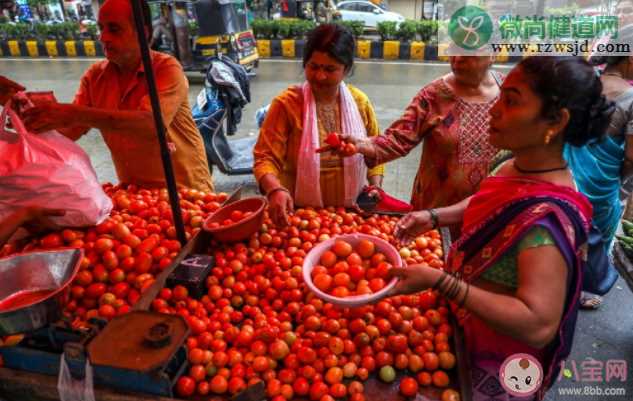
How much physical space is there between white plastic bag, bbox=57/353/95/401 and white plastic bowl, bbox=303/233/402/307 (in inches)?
28.9

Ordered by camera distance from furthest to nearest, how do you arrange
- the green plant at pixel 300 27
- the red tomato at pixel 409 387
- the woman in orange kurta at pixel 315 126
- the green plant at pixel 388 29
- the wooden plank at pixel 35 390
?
the green plant at pixel 300 27, the green plant at pixel 388 29, the woman in orange kurta at pixel 315 126, the red tomato at pixel 409 387, the wooden plank at pixel 35 390

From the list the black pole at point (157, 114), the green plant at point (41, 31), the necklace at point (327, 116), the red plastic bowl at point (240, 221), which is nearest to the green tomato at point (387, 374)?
the red plastic bowl at point (240, 221)

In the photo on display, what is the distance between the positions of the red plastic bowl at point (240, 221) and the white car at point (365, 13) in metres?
16.5

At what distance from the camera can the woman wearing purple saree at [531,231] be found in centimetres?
116

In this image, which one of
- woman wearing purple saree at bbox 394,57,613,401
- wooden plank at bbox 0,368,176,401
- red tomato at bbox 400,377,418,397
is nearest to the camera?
woman wearing purple saree at bbox 394,57,613,401

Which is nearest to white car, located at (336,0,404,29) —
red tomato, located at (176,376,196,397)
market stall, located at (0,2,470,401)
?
market stall, located at (0,2,470,401)

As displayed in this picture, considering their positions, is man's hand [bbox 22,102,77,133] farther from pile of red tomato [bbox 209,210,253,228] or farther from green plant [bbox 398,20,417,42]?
green plant [bbox 398,20,417,42]

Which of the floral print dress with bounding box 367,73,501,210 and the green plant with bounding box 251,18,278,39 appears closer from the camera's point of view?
the floral print dress with bounding box 367,73,501,210

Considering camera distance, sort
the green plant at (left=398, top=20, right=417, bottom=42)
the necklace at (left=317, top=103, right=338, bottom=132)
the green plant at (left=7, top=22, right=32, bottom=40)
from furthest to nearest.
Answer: the green plant at (left=7, top=22, right=32, bottom=40)
the green plant at (left=398, top=20, right=417, bottom=42)
the necklace at (left=317, top=103, right=338, bottom=132)

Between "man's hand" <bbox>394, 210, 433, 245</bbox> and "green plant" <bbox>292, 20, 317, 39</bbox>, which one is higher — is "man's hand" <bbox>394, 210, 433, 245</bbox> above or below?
below

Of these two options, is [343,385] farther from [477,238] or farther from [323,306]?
[477,238]

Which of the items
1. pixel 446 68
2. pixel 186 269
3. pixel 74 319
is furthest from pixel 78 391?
pixel 446 68

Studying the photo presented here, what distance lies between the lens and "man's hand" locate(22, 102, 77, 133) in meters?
1.91

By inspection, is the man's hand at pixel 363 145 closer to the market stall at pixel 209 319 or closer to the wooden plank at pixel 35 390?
the market stall at pixel 209 319
